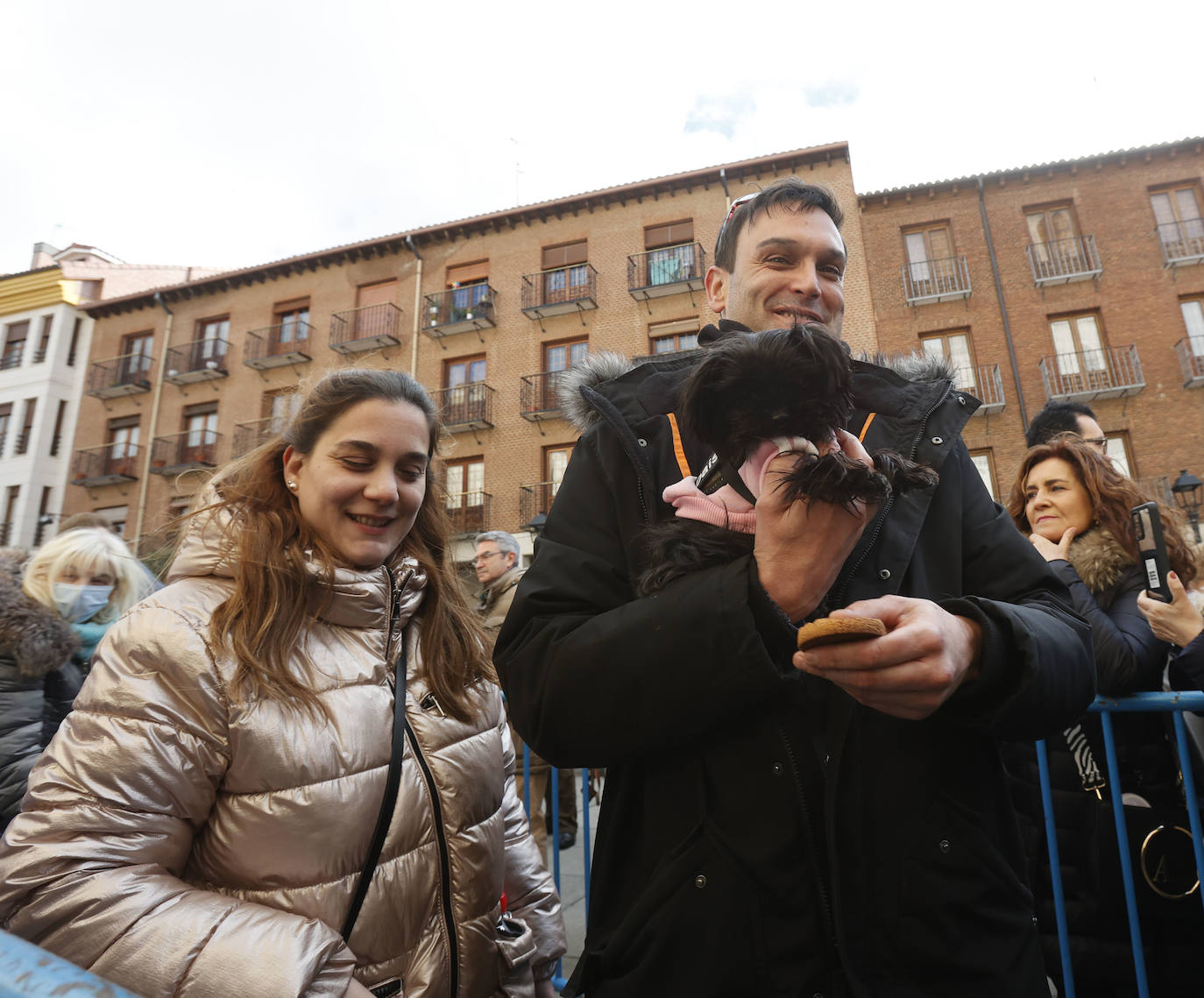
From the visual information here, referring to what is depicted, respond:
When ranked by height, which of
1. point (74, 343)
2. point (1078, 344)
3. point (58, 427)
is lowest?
point (1078, 344)

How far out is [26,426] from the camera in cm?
2506

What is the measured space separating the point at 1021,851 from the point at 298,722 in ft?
4.73

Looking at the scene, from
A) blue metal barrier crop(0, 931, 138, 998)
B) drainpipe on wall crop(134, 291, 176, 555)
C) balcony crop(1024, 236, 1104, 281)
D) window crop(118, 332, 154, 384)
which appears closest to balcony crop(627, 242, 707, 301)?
balcony crop(1024, 236, 1104, 281)

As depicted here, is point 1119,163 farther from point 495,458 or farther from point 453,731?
point 453,731

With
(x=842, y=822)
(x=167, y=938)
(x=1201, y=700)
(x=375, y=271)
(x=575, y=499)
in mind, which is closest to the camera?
(x=842, y=822)

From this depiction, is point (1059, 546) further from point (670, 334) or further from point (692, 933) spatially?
point (670, 334)

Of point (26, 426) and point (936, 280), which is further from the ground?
point (936, 280)

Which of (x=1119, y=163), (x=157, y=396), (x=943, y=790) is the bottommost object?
(x=943, y=790)

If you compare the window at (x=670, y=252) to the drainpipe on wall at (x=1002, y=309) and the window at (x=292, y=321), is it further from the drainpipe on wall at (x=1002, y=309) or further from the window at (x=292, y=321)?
the window at (x=292, y=321)

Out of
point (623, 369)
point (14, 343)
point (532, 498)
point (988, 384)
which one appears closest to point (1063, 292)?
point (988, 384)

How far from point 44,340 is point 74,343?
112 cm

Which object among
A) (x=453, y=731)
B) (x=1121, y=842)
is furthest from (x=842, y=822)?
(x=1121, y=842)

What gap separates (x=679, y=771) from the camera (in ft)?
3.73

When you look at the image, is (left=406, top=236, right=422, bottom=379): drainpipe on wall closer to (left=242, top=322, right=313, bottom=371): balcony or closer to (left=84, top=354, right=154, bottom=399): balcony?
(left=242, top=322, right=313, bottom=371): balcony
